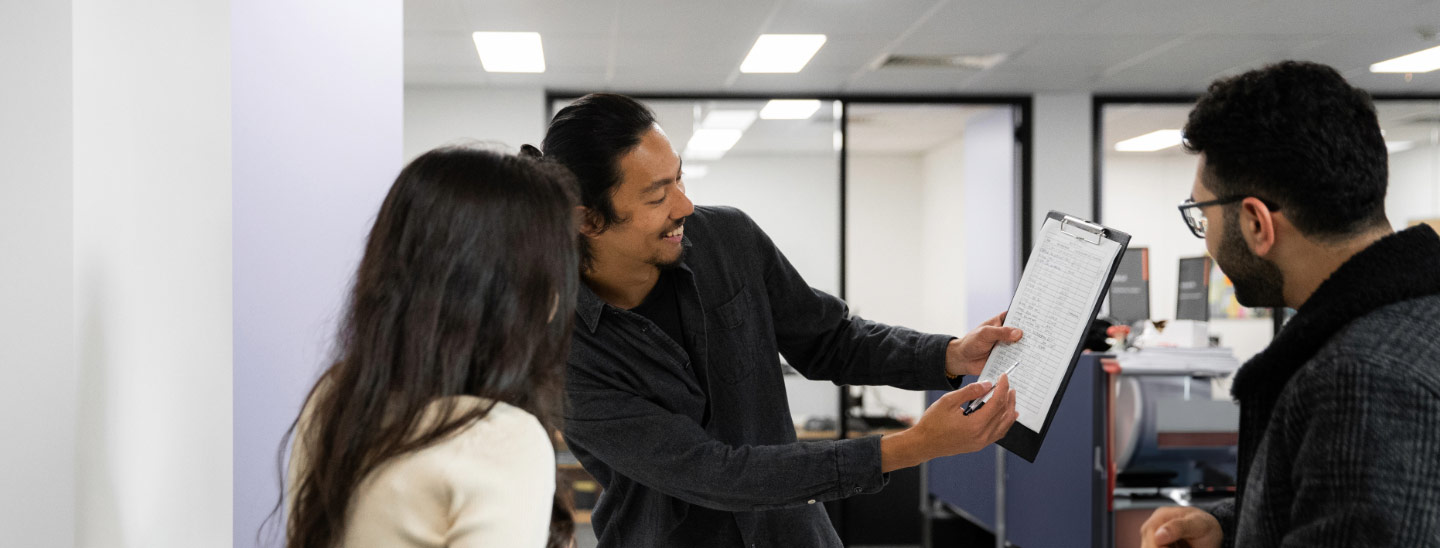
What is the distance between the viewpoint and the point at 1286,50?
456 cm

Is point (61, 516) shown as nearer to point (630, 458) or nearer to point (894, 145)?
point (630, 458)

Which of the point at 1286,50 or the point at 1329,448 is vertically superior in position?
the point at 1286,50

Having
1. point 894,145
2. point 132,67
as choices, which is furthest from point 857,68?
point 132,67

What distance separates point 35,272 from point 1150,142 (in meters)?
6.39

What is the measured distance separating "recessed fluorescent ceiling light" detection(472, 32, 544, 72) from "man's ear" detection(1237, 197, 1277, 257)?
361 cm

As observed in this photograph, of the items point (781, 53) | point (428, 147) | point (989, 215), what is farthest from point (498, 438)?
point (989, 215)

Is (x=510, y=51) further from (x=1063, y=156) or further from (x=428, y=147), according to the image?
→ (x=1063, y=156)

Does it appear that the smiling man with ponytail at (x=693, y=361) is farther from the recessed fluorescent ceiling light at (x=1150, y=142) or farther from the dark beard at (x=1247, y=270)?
the recessed fluorescent ceiling light at (x=1150, y=142)

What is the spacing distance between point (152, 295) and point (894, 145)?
5.81 meters

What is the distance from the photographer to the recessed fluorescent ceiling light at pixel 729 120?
555 centimetres

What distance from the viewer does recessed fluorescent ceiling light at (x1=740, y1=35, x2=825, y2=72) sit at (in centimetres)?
430

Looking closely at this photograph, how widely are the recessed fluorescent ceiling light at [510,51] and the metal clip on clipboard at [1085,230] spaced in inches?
130

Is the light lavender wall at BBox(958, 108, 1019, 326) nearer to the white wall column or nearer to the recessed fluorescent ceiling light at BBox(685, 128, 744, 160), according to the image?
the recessed fluorescent ceiling light at BBox(685, 128, 744, 160)

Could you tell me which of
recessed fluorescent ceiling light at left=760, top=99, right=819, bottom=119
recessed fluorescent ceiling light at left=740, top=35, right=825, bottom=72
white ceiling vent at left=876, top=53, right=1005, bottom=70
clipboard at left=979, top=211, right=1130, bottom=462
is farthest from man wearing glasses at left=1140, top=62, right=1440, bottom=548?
recessed fluorescent ceiling light at left=760, top=99, right=819, bottom=119
